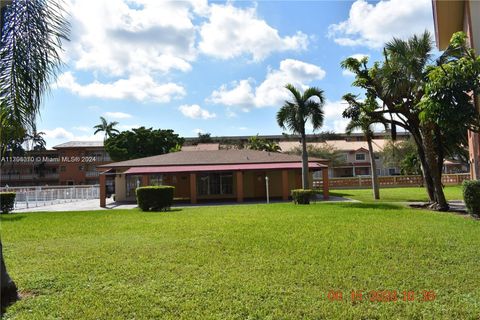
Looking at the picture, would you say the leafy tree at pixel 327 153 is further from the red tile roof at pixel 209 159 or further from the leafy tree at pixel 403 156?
the red tile roof at pixel 209 159

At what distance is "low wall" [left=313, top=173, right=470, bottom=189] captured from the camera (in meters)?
38.6

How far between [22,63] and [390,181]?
38732mm

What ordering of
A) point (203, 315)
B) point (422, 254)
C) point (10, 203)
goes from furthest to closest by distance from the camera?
point (10, 203) < point (422, 254) < point (203, 315)

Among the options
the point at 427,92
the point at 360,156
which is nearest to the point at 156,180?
the point at 427,92

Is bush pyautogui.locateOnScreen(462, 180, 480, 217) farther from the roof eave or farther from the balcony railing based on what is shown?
the balcony railing

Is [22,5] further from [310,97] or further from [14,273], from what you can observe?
[310,97]

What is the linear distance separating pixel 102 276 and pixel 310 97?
728 inches

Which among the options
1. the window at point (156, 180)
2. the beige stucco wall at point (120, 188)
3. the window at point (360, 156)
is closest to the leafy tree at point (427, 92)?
the window at point (156, 180)

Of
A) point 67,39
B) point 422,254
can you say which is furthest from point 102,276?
point 422,254

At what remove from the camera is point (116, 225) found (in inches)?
504

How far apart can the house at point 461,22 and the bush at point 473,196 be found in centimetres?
A: 591

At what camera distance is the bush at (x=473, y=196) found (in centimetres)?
1264

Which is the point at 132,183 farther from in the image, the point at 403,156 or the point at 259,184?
the point at 403,156

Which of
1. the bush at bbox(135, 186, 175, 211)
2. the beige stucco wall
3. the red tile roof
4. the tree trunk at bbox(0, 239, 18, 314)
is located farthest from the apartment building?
the tree trunk at bbox(0, 239, 18, 314)
